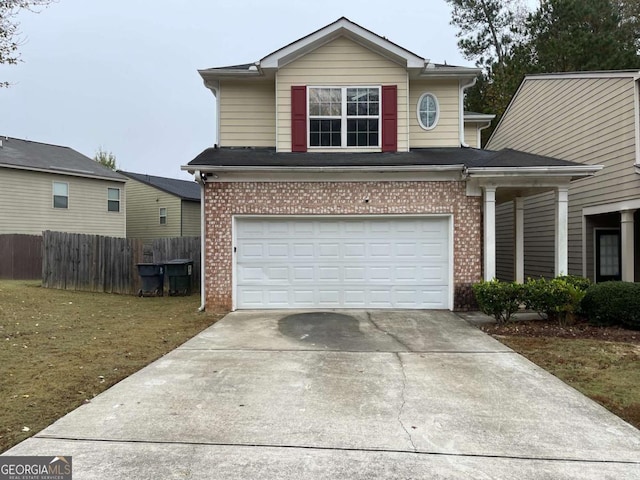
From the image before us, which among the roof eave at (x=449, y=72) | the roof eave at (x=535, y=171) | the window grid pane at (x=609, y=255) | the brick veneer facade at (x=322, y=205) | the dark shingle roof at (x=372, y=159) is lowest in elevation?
the window grid pane at (x=609, y=255)

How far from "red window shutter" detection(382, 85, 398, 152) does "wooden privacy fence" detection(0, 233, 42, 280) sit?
45.8 feet

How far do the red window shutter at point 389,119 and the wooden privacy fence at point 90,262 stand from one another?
7.65 m

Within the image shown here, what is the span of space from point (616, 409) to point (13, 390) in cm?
610

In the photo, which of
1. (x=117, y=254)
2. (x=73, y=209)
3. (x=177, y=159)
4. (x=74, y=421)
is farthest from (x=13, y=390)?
(x=177, y=159)

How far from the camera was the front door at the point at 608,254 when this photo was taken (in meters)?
11.6

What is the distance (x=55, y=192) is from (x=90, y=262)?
6991 mm

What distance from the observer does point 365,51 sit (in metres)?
10.8

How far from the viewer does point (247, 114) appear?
36.6 feet

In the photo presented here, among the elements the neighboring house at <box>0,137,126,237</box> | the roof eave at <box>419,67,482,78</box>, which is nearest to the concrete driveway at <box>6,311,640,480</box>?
the roof eave at <box>419,67,482,78</box>

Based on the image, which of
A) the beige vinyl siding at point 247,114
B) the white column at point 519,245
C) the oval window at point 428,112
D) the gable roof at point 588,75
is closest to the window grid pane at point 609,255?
the white column at point 519,245

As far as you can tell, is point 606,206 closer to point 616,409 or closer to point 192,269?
point 616,409

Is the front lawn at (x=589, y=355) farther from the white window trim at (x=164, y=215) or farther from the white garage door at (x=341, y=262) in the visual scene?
the white window trim at (x=164, y=215)

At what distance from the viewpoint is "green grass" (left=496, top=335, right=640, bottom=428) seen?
15.1ft

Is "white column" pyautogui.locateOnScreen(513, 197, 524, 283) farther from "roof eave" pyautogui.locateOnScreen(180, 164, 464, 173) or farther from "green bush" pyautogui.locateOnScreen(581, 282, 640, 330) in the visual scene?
"roof eave" pyautogui.locateOnScreen(180, 164, 464, 173)
